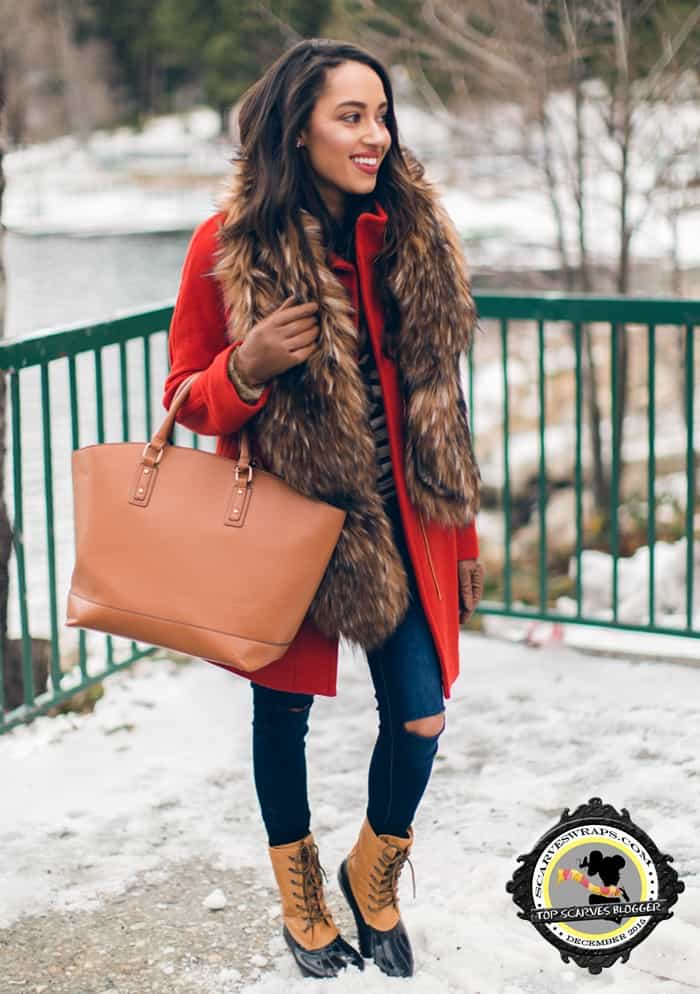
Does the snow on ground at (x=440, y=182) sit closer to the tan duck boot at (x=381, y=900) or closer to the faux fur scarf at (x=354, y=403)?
the faux fur scarf at (x=354, y=403)

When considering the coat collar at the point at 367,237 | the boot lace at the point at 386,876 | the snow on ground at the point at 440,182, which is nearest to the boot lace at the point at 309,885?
the boot lace at the point at 386,876

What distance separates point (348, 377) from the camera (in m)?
2.89

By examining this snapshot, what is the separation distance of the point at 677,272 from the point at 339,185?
8.43m

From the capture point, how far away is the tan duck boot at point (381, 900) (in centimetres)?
323

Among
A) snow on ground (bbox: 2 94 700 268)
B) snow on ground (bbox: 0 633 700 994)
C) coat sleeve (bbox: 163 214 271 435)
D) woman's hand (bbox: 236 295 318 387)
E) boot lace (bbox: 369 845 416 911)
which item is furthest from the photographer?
snow on ground (bbox: 2 94 700 268)

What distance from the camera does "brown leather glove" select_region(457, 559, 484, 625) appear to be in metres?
3.29

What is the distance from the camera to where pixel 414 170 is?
3.08 meters

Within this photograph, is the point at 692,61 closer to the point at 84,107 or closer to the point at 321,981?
the point at 321,981

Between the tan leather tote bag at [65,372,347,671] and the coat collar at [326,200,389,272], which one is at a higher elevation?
the coat collar at [326,200,389,272]

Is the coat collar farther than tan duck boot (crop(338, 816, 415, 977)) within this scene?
No

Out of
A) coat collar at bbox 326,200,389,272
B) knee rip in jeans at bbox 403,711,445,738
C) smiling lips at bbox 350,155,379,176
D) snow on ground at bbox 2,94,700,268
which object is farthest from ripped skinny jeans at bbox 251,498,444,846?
snow on ground at bbox 2,94,700,268

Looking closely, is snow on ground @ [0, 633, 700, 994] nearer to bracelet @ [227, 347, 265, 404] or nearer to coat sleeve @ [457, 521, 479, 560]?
coat sleeve @ [457, 521, 479, 560]

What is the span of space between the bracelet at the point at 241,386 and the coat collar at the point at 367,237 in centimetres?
29

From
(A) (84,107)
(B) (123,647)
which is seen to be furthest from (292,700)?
(A) (84,107)
